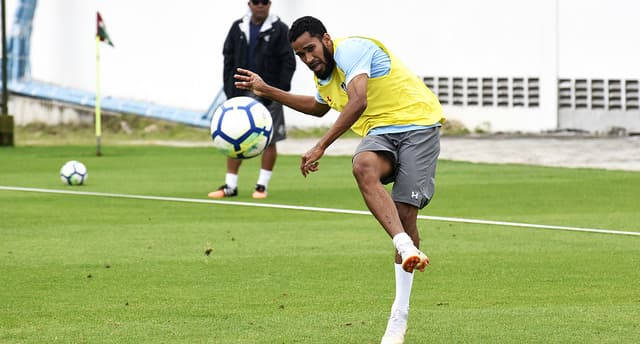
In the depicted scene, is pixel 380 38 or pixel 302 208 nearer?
pixel 302 208

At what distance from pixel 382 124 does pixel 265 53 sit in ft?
27.6

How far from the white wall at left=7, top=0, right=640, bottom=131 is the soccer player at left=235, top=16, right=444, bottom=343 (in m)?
19.6

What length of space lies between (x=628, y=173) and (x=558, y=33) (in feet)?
29.4

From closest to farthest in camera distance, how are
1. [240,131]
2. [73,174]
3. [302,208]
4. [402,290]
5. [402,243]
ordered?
[402,243] < [402,290] < [240,131] < [302,208] < [73,174]

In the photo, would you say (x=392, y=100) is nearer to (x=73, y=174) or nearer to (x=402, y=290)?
(x=402, y=290)

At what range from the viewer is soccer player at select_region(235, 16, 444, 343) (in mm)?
7797

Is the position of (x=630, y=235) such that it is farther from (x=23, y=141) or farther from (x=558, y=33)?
(x=23, y=141)

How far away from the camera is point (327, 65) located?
813 centimetres

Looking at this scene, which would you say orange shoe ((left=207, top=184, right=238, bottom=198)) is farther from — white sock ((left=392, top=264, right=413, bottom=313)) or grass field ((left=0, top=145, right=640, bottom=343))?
white sock ((left=392, top=264, right=413, bottom=313))

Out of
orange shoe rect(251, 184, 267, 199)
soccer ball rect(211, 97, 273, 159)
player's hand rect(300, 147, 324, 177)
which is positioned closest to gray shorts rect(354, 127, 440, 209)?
player's hand rect(300, 147, 324, 177)

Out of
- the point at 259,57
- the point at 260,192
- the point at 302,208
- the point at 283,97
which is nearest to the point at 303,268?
the point at 283,97

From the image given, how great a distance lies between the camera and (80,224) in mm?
13484

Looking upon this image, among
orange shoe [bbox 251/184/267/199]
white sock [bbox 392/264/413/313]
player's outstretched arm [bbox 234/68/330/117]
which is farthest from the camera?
orange shoe [bbox 251/184/267/199]

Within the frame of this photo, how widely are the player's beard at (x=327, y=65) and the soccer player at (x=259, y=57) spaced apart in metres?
8.11
